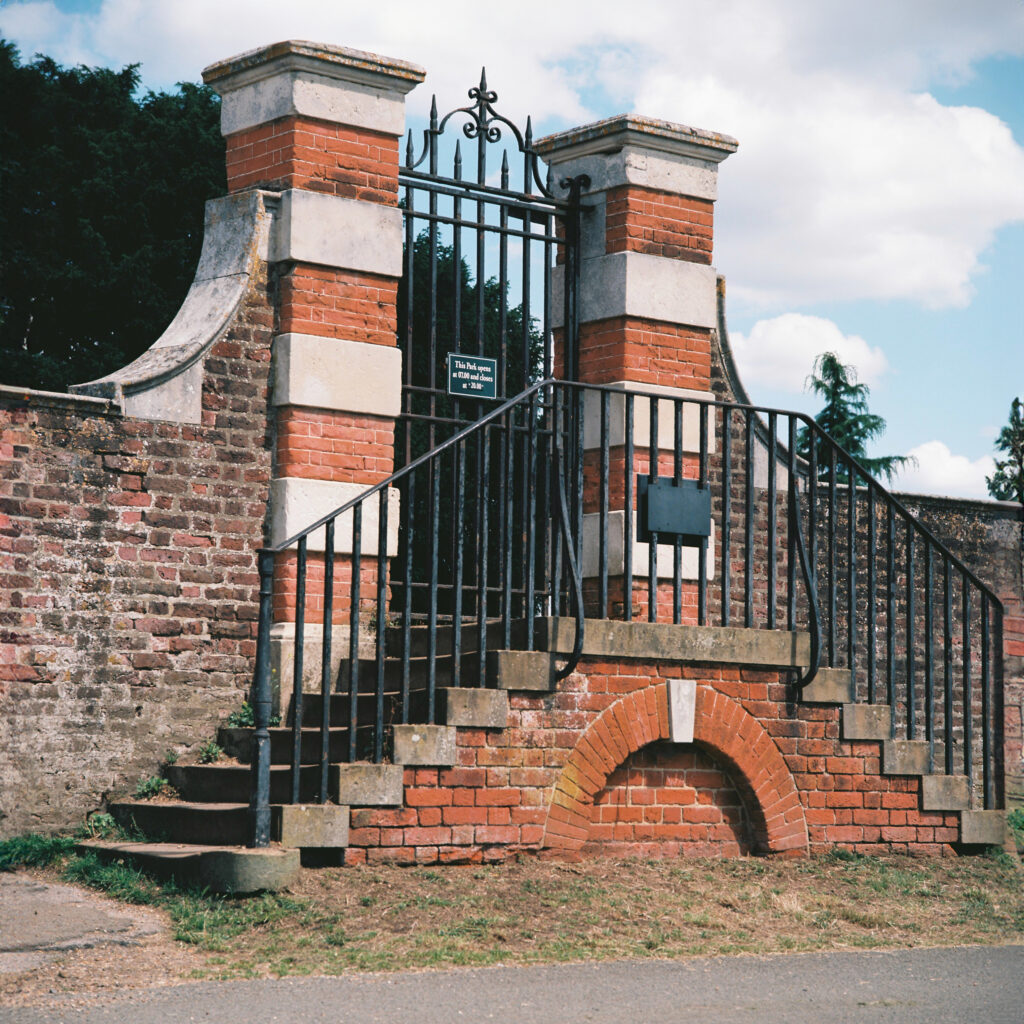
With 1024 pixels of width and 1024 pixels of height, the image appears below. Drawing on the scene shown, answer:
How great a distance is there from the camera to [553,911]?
6.20 m

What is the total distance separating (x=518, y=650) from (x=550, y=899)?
1290 millimetres

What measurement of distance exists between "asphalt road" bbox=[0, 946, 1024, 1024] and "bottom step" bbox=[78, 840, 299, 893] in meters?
0.95

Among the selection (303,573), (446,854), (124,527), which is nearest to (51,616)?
(124,527)

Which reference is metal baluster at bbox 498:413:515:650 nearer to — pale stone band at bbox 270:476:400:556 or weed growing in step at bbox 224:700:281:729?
pale stone band at bbox 270:476:400:556

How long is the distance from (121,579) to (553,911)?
8.97ft

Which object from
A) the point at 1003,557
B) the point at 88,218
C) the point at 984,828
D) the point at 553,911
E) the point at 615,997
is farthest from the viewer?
the point at 88,218

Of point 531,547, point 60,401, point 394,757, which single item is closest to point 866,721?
point 531,547

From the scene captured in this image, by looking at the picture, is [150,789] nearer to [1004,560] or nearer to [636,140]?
[636,140]

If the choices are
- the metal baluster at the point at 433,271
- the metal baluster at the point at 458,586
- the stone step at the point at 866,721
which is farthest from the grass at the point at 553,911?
the metal baluster at the point at 433,271

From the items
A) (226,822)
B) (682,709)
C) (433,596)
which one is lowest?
(226,822)

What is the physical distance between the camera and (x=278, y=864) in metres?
6.07

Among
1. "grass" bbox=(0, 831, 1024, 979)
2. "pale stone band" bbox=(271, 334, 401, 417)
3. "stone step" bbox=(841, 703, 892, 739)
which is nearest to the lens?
"grass" bbox=(0, 831, 1024, 979)

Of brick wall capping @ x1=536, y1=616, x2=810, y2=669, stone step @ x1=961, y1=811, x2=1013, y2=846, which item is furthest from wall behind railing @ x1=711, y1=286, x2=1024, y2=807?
brick wall capping @ x1=536, y1=616, x2=810, y2=669

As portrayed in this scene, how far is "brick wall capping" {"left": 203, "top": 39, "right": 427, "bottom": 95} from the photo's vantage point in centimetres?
790
